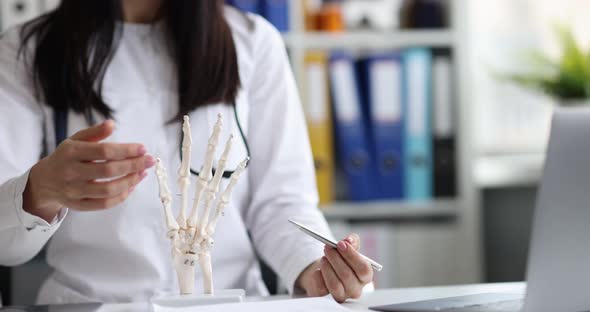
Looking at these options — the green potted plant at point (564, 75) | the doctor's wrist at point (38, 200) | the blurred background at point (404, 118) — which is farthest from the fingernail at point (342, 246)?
the green potted plant at point (564, 75)

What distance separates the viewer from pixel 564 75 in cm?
268

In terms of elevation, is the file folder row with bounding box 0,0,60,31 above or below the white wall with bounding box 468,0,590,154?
above

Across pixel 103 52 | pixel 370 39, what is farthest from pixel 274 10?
pixel 103 52

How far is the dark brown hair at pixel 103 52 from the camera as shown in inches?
57.1

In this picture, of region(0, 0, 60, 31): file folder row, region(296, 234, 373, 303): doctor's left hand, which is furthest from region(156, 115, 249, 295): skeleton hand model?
region(0, 0, 60, 31): file folder row

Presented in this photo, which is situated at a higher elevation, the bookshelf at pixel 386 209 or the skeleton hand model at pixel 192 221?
the skeleton hand model at pixel 192 221

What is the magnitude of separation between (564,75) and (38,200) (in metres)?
2.03

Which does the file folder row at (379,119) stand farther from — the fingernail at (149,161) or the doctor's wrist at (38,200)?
the fingernail at (149,161)

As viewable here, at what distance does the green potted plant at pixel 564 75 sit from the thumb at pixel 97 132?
2.04 metres

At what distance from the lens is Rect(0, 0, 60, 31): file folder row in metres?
2.36

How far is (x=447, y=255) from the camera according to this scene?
267cm

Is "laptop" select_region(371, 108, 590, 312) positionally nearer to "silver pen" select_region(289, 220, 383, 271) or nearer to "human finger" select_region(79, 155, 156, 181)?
"silver pen" select_region(289, 220, 383, 271)

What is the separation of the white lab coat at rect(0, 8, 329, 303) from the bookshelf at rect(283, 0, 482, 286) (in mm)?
1042

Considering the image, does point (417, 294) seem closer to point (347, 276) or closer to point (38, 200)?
point (347, 276)
